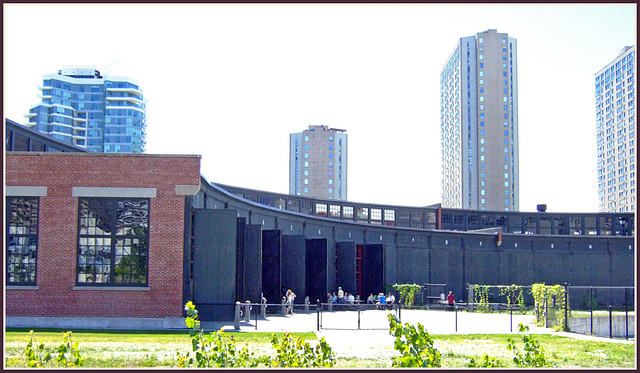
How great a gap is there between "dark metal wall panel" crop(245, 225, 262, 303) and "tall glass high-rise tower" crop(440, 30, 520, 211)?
135475 millimetres

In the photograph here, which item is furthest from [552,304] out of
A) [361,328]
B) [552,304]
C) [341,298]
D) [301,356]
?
[301,356]

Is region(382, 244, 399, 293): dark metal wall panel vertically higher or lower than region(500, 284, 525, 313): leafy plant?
higher

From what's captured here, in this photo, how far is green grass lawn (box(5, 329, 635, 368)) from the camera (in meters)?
17.3

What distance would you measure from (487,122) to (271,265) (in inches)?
5388

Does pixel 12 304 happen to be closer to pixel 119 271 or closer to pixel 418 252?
pixel 119 271

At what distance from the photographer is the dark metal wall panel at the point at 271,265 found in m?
39.4

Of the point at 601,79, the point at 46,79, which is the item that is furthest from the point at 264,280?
the point at 601,79

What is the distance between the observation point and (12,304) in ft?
88.0

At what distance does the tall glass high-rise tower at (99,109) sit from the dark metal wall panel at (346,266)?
149 m

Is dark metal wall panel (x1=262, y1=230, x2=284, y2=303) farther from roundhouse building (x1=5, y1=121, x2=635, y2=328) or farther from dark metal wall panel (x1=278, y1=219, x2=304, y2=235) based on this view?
dark metal wall panel (x1=278, y1=219, x2=304, y2=235)

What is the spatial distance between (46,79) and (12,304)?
174 m

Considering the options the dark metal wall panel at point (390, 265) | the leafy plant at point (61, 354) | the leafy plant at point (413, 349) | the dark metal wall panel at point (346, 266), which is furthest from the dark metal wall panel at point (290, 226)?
the leafy plant at point (413, 349)

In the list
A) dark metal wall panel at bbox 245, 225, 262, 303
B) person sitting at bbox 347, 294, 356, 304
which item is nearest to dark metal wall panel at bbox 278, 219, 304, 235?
person sitting at bbox 347, 294, 356, 304

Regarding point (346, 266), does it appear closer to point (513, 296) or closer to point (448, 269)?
point (513, 296)
